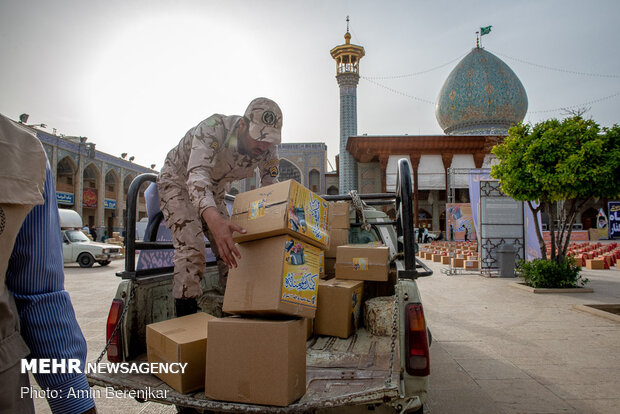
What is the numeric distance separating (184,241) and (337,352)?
1.23m

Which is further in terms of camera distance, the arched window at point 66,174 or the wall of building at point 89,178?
the arched window at point 66,174

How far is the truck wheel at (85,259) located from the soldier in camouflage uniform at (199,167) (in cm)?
1329

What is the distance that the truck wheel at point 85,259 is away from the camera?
13.9m

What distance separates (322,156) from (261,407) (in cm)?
3715

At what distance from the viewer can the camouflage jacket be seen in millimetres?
2199

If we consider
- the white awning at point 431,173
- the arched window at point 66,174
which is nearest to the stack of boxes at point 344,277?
the white awning at point 431,173

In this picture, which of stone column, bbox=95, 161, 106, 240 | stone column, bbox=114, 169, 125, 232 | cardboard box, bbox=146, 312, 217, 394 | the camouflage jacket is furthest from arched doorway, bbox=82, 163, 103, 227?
cardboard box, bbox=146, 312, 217, 394

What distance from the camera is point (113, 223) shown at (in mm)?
36062

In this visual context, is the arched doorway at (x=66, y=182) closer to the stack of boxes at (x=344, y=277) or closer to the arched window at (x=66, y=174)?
the arched window at (x=66, y=174)

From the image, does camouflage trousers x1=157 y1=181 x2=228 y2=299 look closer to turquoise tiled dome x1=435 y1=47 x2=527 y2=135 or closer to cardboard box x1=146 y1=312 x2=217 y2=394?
cardboard box x1=146 y1=312 x2=217 y2=394

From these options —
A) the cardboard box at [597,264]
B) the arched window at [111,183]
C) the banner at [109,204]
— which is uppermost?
the arched window at [111,183]

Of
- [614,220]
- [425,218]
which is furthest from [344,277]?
[425,218]

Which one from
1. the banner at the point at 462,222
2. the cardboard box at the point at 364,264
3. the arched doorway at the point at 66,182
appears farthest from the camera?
the arched doorway at the point at 66,182

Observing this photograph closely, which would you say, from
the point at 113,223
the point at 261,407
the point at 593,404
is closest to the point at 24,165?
the point at 261,407
